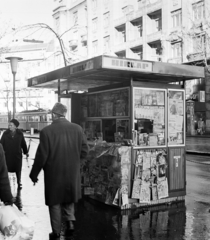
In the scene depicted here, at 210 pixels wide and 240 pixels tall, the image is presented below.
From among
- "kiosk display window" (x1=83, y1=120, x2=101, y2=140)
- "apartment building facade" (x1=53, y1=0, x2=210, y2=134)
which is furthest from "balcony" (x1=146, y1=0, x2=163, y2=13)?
"kiosk display window" (x1=83, y1=120, x2=101, y2=140)

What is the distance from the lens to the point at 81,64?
7398 millimetres

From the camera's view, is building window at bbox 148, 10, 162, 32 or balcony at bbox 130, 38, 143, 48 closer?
building window at bbox 148, 10, 162, 32

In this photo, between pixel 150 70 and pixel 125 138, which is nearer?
pixel 150 70

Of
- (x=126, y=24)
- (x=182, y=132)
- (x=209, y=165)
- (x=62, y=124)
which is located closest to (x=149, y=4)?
(x=126, y=24)

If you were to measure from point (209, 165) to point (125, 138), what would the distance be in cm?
766

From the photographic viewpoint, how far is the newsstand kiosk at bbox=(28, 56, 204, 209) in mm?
7199

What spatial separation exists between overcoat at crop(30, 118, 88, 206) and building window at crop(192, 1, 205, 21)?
35333 mm

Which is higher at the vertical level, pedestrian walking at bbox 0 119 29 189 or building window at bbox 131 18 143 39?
building window at bbox 131 18 143 39

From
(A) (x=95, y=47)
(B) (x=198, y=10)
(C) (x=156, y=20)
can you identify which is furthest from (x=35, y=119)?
(B) (x=198, y=10)

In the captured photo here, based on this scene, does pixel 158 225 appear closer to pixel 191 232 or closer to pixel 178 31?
pixel 191 232

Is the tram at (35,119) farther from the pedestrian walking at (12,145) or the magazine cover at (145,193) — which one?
the magazine cover at (145,193)

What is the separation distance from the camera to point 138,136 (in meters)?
7.61

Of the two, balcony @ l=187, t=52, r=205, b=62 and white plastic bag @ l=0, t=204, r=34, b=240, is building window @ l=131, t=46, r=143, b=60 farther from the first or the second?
white plastic bag @ l=0, t=204, r=34, b=240

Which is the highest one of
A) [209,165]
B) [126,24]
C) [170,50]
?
[126,24]
